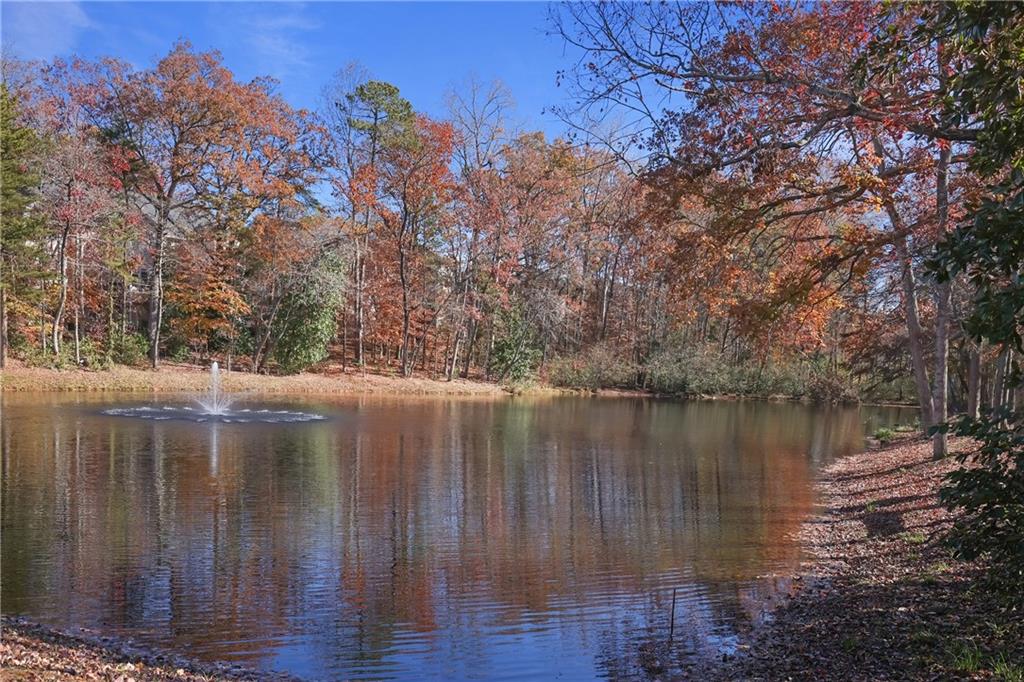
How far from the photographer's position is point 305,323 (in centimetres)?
3922

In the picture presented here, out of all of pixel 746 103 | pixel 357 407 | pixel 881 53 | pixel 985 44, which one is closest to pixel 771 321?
pixel 746 103

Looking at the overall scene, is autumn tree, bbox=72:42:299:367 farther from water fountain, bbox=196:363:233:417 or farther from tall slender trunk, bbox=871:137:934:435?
tall slender trunk, bbox=871:137:934:435

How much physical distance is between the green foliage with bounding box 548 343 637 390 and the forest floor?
35891 millimetres

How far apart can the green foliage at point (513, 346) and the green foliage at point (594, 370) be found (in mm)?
2450

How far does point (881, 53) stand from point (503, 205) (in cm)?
3758

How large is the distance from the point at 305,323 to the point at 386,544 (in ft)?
99.5

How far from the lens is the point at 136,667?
594 cm

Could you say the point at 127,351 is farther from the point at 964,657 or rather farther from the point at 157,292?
the point at 964,657

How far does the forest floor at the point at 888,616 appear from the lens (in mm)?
5664

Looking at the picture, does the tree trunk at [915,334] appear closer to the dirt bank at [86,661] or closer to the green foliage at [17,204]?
the dirt bank at [86,661]

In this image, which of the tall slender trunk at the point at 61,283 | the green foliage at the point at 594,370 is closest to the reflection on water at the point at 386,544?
the tall slender trunk at the point at 61,283

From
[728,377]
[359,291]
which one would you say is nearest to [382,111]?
[359,291]

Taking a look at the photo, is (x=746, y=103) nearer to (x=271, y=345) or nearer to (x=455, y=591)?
(x=455, y=591)

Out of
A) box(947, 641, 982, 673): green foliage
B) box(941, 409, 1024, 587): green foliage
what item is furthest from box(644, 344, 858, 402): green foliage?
box(941, 409, 1024, 587): green foliage
